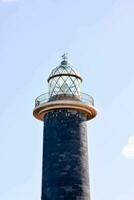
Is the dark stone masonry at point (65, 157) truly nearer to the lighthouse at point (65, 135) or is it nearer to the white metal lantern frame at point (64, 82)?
the lighthouse at point (65, 135)

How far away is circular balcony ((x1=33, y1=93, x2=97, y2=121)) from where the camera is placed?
2283cm

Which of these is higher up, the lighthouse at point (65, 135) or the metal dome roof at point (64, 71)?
the metal dome roof at point (64, 71)

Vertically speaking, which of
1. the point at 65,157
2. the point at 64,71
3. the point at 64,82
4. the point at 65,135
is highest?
the point at 64,71

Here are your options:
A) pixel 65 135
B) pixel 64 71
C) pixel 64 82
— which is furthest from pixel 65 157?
pixel 64 71

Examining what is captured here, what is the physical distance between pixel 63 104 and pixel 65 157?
2631mm

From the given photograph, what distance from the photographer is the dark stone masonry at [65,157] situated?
2138cm

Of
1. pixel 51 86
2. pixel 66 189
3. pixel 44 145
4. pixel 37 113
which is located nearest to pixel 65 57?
pixel 51 86

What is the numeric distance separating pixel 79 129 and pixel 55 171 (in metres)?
2.47

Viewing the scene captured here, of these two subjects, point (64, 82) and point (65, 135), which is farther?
point (64, 82)

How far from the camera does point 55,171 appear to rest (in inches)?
853

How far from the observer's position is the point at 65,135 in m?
22.3

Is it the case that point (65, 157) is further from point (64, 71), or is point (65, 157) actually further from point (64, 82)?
point (64, 71)

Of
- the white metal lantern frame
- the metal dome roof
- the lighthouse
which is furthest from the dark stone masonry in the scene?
the metal dome roof

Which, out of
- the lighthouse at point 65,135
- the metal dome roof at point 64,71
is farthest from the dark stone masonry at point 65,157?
the metal dome roof at point 64,71
